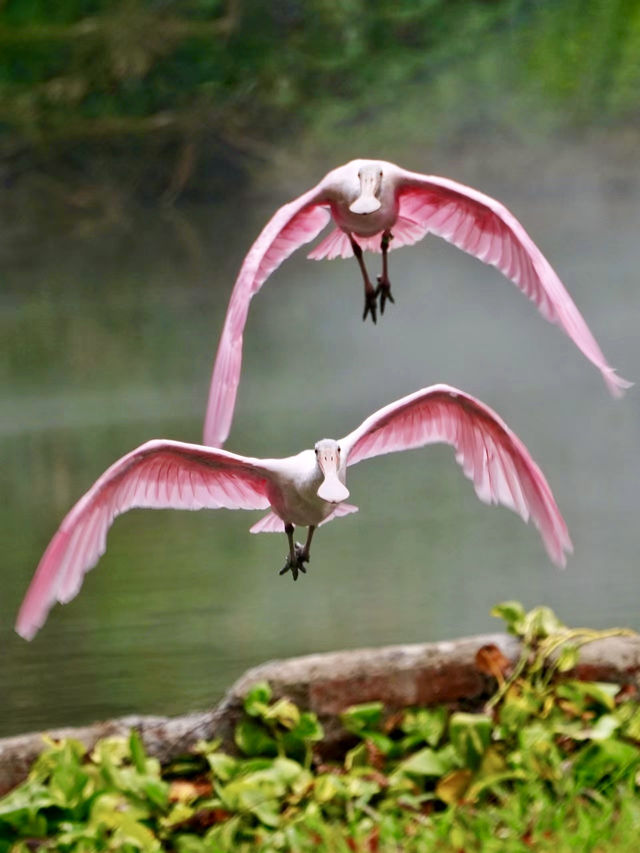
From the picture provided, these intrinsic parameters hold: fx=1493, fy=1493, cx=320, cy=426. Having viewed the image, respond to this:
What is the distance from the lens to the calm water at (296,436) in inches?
88.7

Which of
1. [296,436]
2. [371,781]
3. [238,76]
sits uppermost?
[238,76]

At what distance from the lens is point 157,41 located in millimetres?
3764

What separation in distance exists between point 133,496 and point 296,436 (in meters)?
2.19

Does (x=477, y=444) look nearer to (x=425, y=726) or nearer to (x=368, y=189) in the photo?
(x=368, y=189)

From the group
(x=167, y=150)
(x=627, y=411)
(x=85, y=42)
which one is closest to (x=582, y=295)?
(x=627, y=411)

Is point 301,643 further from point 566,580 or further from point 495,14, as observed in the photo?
point 495,14

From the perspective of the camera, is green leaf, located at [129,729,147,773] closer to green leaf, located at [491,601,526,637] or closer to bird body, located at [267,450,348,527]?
green leaf, located at [491,601,526,637]

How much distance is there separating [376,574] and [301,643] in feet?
1.07

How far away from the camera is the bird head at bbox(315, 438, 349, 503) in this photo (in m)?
Result: 0.61

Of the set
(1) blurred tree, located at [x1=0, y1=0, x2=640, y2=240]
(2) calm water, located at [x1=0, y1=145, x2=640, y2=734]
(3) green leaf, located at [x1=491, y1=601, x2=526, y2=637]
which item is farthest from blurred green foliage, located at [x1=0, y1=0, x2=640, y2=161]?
(3) green leaf, located at [x1=491, y1=601, x2=526, y2=637]

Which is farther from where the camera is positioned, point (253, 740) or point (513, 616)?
point (513, 616)

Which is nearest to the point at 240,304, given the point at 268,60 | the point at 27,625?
the point at 27,625

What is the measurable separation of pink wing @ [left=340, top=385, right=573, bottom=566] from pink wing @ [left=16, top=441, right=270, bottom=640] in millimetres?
61

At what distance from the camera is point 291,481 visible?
26.5 inches
